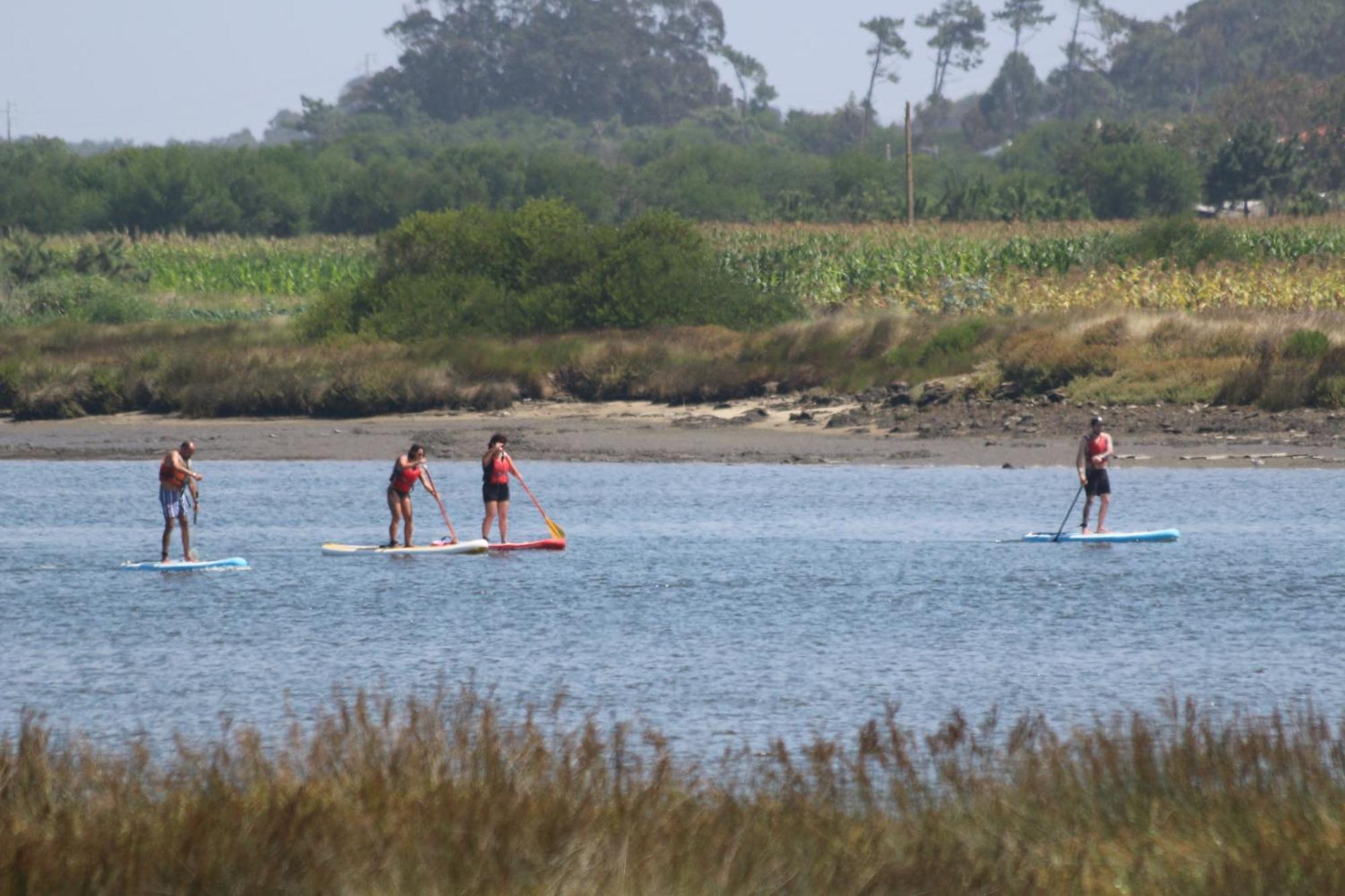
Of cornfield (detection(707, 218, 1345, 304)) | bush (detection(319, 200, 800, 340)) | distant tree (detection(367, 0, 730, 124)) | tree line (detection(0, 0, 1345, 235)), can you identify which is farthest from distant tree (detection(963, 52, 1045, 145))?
bush (detection(319, 200, 800, 340))

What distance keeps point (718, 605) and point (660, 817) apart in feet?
41.6

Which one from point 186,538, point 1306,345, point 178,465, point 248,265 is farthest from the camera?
point 248,265

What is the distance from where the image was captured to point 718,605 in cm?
2114

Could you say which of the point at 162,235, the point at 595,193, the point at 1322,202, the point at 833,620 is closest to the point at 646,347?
the point at 833,620

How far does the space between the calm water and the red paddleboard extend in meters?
0.25

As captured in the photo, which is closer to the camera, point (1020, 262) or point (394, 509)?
point (394, 509)

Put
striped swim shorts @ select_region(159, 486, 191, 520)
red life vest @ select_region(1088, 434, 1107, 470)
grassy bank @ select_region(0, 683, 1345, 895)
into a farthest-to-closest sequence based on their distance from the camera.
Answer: red life vest @ select_region(1088, 434, 1107, 470) → striped swim shorts @ select_region(159, 486, 191, 520) → grassy bank @ select_region(0, 683, 1345, 895)

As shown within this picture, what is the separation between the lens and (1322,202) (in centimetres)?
8012

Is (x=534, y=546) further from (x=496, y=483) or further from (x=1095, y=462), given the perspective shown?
(x=1095, y=462)

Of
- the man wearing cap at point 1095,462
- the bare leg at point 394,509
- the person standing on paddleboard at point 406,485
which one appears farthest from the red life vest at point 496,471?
the man wearing cap at point 1095,462

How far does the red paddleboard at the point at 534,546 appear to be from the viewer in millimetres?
25312

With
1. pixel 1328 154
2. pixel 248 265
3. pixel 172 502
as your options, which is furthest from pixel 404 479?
pixel 1328 154

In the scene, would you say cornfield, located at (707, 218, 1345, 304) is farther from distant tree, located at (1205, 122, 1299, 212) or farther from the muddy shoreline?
distant tree, located at (1205, 122, 1299, 212)

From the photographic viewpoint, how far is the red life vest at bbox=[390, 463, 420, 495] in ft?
79.0
